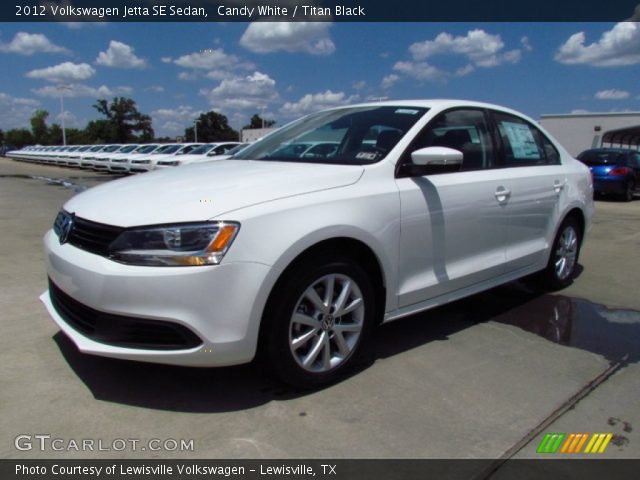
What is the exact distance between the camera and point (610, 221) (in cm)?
1000

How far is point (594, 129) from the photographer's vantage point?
1291 inches

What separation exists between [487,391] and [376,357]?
0.72m

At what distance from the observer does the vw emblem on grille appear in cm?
284

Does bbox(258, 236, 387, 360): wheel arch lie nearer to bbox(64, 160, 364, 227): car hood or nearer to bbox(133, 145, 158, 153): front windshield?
bbox(64, 160, 364, 227): car hood

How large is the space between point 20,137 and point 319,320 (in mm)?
113407

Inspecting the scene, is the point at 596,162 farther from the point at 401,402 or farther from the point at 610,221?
the point at 401,402

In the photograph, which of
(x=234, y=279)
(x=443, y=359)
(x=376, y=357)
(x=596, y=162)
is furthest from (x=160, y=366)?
(x=596, y=162)

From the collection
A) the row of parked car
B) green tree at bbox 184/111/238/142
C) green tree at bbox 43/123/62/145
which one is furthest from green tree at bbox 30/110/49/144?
the row of parked car

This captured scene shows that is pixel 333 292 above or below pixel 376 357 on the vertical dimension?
above

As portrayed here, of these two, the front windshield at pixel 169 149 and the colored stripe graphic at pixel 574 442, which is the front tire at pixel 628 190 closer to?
the colored stripe graphic at pixel 574 442

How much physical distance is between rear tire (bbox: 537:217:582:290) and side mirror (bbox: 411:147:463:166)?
80.7 inches

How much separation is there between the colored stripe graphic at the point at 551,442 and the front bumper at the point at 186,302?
55.6 inches

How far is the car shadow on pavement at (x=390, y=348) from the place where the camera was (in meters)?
2.78

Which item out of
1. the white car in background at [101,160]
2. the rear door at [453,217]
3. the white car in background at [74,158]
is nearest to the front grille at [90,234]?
the rear door at [453,217]
